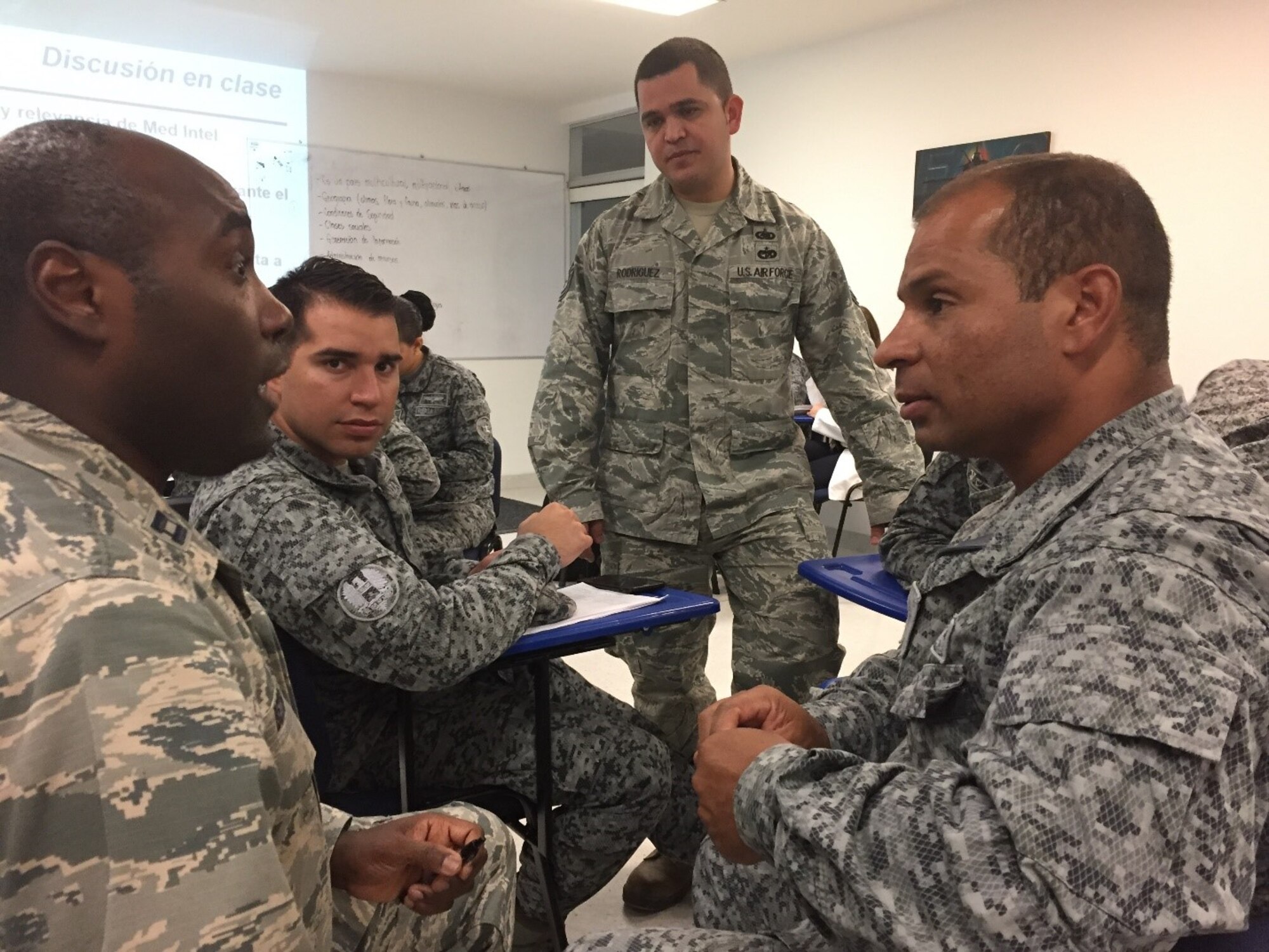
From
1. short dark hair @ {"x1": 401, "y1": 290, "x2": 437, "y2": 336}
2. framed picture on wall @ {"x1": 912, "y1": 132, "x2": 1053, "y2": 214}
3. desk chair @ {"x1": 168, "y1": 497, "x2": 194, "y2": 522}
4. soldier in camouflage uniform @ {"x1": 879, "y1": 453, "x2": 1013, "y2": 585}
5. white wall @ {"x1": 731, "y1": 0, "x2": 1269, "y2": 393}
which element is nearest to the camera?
desk chair @ {"x1": 168, "y1": 497, "x2": 194, "y2": 522}

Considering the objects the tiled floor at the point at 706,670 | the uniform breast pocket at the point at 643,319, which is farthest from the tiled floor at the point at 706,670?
the uniform breast pocket at the point at 643,319

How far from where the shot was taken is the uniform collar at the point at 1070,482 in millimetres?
812

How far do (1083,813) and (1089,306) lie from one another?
452mm

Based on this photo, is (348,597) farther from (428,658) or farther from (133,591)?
(133,591)

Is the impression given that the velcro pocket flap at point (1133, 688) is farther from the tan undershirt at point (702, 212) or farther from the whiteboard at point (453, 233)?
the whiteboard at point (453, 233)

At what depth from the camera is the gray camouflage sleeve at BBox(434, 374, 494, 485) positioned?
308 cm

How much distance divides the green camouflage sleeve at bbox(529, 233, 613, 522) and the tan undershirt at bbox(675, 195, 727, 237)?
23cm

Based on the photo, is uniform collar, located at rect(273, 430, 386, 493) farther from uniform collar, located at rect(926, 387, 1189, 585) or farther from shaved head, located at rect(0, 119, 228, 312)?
uniform collar, located at rect(926, 387, 1189, 585)

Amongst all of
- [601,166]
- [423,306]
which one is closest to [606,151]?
[601,166]

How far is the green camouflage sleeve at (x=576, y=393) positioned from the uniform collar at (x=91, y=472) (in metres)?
1.51

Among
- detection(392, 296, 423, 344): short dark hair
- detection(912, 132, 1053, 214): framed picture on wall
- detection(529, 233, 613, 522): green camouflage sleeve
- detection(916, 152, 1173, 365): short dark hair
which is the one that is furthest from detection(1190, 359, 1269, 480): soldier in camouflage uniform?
detection(912, 132, 1053, 214): framed picture on wall

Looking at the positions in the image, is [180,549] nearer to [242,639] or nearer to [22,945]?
[242,639]

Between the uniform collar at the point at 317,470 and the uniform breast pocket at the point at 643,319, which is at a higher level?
the uniform breast pocket at the point at 643,319

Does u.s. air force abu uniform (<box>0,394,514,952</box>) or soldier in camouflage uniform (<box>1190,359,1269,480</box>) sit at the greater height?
soldier in camouflage uniform (<box>1190,359,1269,480</box>)
